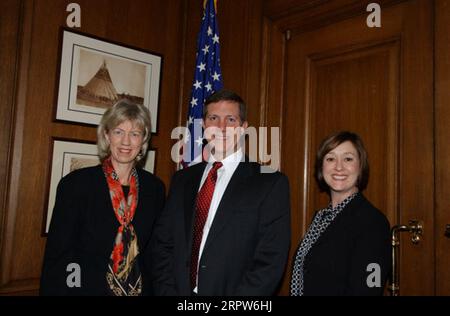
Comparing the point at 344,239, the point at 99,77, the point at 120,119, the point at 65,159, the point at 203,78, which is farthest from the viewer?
the point at 203,78

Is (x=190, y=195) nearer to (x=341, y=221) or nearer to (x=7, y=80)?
(x=341, y=221)

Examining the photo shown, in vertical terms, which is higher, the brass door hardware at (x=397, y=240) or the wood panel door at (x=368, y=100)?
the wood panel door at (x=368, y=100)

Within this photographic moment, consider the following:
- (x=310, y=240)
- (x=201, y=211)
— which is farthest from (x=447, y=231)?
(x=201, y=211)

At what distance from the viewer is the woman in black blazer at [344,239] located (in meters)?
1.75

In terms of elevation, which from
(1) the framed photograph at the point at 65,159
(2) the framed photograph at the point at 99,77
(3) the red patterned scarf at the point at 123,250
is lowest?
(3) the red patterned scarf at the point at 123,250

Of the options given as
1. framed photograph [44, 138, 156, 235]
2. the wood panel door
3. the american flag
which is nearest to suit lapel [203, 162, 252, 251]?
the wood panel door

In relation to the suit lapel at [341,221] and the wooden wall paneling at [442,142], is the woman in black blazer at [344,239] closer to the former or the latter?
the suit lapel at [341,221]

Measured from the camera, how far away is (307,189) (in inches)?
111

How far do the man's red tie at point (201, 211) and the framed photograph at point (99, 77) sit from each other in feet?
4.87

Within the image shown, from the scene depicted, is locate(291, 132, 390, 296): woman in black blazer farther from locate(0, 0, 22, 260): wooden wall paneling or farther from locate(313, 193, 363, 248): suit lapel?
locate(0, 0, 22, 260): wooden wall paneling

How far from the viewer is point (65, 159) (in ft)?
9.96

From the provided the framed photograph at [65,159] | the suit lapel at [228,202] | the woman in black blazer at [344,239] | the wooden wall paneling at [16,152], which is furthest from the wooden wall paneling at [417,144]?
the wooden wall paneling at [16,152]

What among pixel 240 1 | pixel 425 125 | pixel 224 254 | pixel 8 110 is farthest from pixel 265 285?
pixel 240 1

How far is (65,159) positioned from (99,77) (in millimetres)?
734
